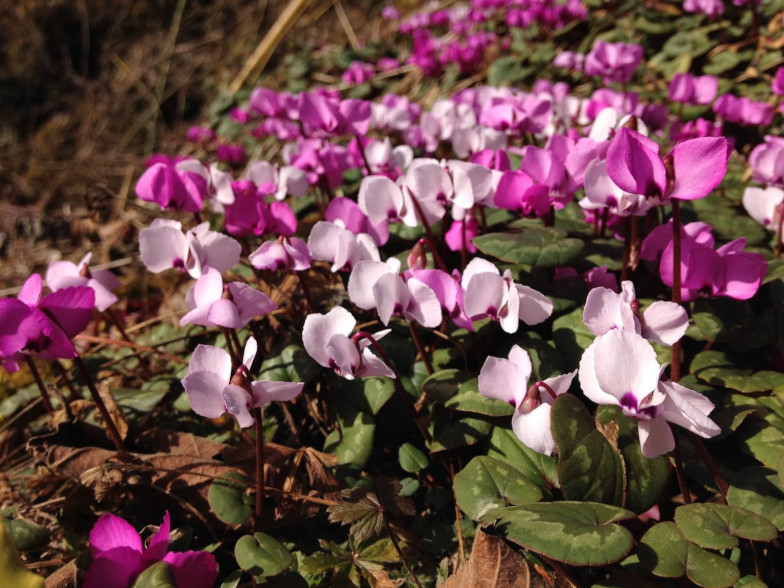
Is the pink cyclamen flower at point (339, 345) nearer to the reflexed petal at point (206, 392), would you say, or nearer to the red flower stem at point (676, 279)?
the reflexed petal at point (206, 392)

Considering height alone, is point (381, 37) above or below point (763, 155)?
below

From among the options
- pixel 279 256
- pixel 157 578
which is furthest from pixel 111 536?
pixel 279 256

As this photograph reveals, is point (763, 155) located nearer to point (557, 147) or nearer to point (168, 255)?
point (557, 147)

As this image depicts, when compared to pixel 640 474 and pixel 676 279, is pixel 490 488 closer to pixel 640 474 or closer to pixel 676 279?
pixel 640 474

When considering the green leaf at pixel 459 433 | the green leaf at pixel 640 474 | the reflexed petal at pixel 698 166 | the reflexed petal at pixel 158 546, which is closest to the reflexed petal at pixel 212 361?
the reflexed petal at pixel 158 546

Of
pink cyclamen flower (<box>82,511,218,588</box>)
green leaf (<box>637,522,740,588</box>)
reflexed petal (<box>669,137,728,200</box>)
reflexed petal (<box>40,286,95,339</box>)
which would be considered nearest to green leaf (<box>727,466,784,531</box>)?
green leaf (<box>637,522,740,588</box>)

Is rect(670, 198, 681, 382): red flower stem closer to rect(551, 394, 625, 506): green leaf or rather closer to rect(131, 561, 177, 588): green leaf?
rect(551, 394, 625, 506): green leaf

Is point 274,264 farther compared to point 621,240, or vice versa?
point 621,240

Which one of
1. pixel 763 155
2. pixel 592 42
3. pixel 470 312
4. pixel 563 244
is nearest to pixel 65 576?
pixel 470 312
